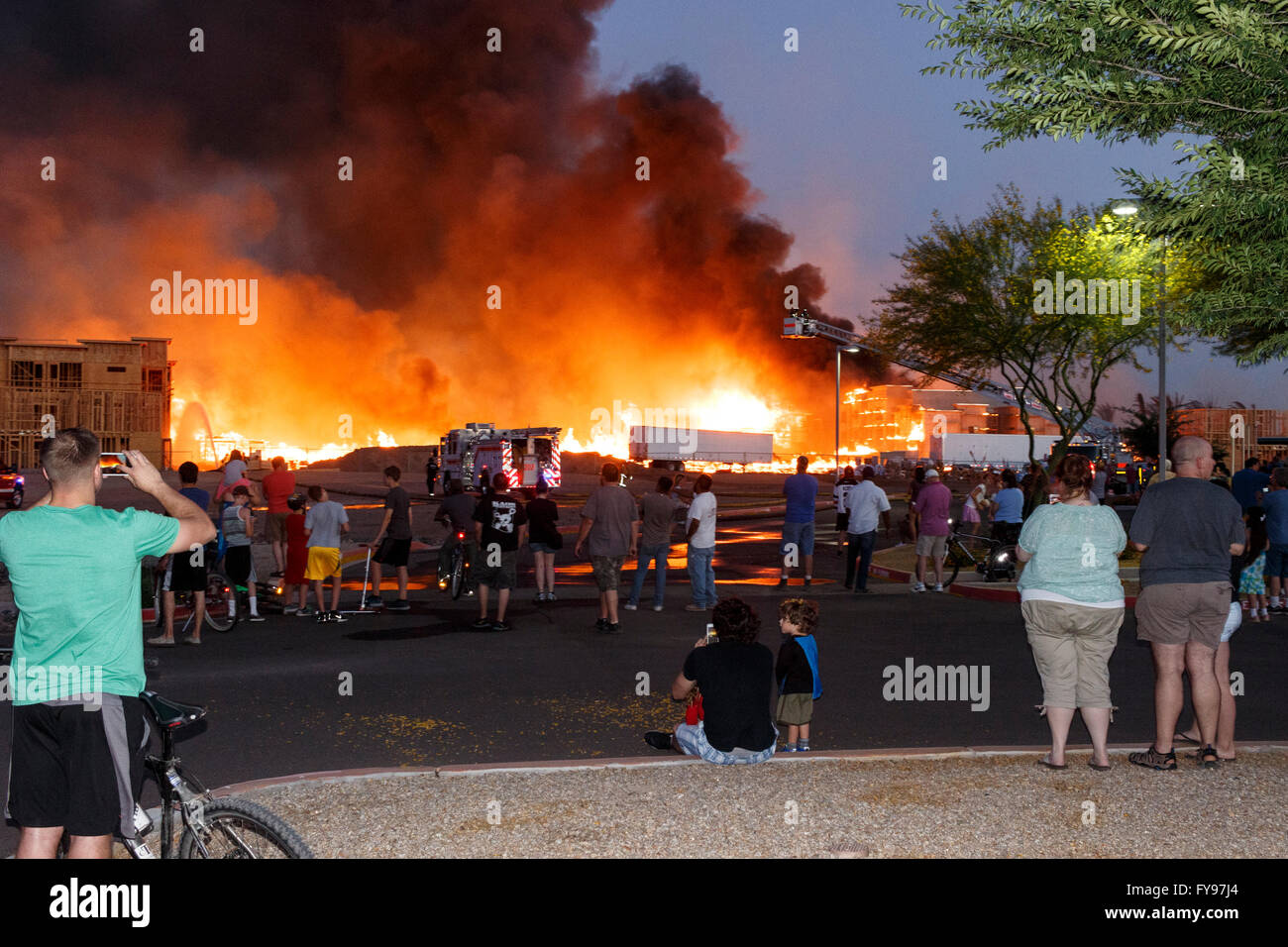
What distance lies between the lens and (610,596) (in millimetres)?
12141

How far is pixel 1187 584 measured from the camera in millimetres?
6363

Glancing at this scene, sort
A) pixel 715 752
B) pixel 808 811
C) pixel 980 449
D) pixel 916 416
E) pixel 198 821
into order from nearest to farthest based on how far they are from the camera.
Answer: pixel 198 821 < pixel 808 811 < pixel 715 752 < pixel 980 449 < pixel 916 416

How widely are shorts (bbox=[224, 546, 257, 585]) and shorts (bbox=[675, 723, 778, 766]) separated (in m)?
7.41

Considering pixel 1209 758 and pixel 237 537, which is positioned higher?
pixel 237 537

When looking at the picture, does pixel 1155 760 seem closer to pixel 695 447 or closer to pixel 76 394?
pixel 695 447

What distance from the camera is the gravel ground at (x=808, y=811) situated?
498 centimetres

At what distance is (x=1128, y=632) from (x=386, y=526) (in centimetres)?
889

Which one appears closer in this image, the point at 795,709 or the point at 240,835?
the point at 240,835

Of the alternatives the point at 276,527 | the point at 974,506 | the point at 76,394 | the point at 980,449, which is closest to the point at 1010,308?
the point at 974,506

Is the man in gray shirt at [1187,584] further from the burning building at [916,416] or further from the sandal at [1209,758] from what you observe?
the burning building at [916,416]

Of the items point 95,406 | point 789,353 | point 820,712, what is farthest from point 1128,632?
point 789,353

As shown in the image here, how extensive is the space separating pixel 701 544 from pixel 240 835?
33.7ft

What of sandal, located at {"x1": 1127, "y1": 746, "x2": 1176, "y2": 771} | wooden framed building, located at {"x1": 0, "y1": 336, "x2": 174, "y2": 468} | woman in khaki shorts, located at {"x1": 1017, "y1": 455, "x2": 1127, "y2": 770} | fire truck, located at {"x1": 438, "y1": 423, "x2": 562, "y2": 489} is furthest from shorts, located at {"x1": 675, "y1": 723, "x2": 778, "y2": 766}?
wooden framed building, located at {"x1": 0, "y1": 336, "x2": 174, "y2": 468}
